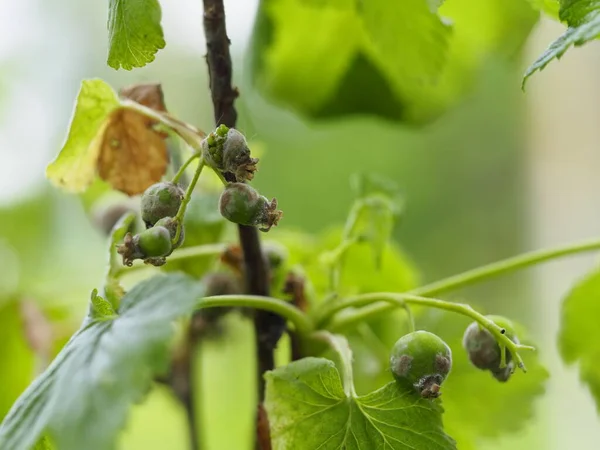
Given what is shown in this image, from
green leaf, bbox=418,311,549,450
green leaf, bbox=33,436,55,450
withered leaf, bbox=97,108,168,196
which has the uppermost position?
green leaf, bbox=418,311,549,450

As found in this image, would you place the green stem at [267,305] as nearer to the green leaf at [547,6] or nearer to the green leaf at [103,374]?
the green leaf at [103,374]

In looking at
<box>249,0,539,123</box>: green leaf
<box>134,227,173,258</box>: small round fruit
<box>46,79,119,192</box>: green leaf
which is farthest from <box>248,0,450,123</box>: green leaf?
<box>134,227,173,258</box>: small round fruit

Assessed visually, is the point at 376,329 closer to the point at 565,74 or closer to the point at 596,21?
the point at 596,21

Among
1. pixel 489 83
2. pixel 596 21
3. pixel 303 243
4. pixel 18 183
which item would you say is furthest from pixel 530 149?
pixel 596 21

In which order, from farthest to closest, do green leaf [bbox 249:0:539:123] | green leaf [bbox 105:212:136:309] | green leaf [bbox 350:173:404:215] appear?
green leaf [bbox 249:0:539:123] → green leaf [bbox 350:173:404:215] → green leaf [bbox 105:212:136:309]

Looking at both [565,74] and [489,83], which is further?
[489,83]

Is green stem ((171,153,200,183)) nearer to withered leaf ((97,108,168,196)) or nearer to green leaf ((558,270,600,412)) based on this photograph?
withered leaf ((97,108,168,196))
